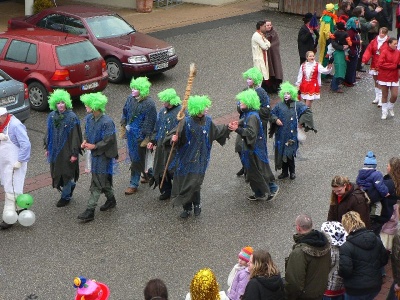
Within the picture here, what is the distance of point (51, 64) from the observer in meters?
15.9

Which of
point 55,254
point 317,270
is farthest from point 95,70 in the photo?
point 317,270

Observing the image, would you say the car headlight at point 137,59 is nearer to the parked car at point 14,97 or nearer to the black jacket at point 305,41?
the black jacket at point 305,41

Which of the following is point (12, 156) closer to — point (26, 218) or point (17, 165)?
point (17, 165)

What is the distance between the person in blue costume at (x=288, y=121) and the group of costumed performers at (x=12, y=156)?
12.1 feet

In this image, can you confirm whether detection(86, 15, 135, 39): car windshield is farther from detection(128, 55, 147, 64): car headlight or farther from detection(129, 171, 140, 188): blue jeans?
detection(129, 171, 140, 188): blue jeans

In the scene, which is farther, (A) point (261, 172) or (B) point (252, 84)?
(B) point (252, 84)

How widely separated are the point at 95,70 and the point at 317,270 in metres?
9.44

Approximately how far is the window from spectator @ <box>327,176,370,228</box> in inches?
337

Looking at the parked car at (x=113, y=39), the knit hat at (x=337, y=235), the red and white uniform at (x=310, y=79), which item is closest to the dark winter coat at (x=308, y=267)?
the knit hat at (x=337, y=235)

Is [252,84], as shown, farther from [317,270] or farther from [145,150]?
[317,270]

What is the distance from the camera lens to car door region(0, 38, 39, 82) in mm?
16219

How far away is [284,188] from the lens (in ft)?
40.8

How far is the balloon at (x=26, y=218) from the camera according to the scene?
1081 centimetres

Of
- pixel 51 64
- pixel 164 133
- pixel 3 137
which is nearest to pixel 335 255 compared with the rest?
A: pixel 164 133
